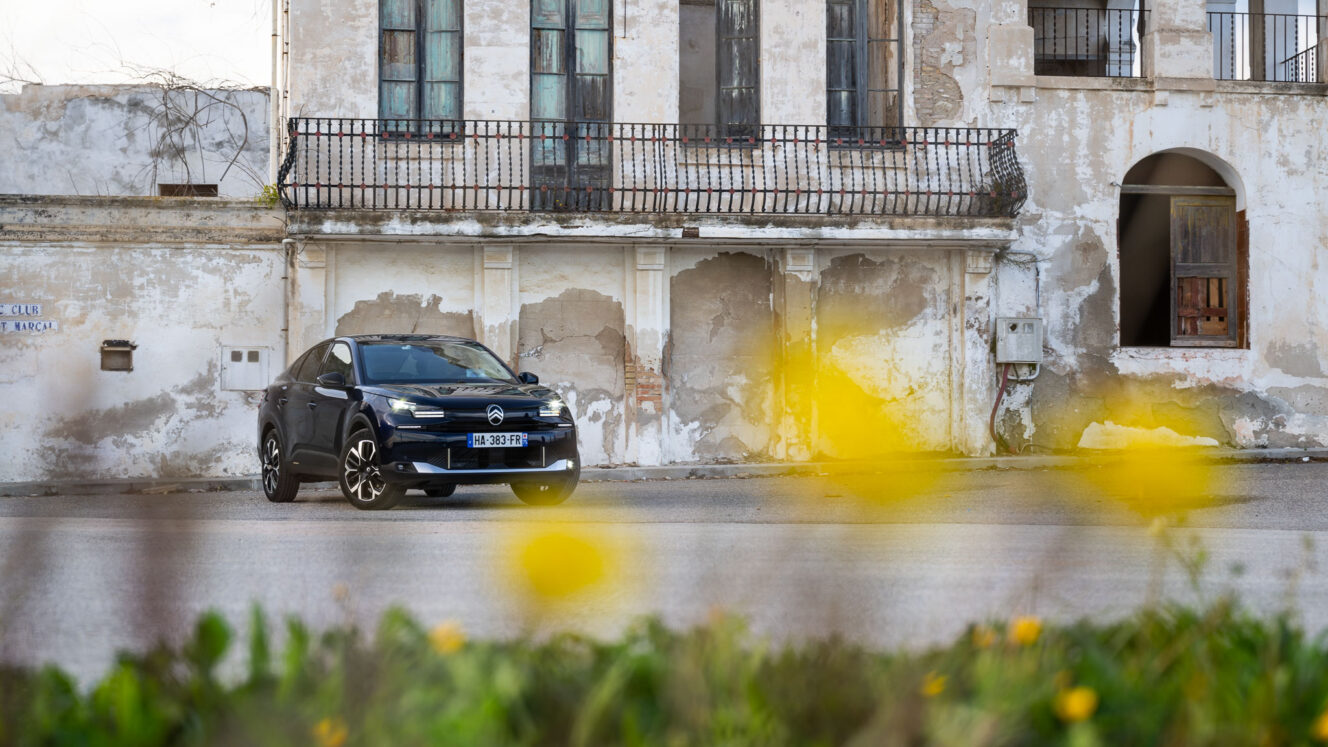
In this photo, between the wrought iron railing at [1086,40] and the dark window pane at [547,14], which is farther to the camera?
the wrought iron railing at [1086,40]

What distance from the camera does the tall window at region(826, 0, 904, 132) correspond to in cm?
2270

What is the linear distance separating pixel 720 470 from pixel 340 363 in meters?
7.01

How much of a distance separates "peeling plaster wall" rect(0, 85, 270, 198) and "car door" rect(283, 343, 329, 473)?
14.5 m

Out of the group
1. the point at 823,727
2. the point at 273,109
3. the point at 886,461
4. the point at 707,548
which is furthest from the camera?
the point at 273,109

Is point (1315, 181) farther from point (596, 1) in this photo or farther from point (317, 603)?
point (317, 603)

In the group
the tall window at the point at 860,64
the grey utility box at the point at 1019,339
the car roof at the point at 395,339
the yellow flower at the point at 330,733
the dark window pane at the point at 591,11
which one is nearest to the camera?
the yellow flower at the point at 330,733

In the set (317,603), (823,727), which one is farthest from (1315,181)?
(823,727)

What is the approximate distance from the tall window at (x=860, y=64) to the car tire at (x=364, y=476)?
1131 centimetres

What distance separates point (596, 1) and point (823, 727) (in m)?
20.5

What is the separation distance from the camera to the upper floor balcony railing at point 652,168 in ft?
69.8

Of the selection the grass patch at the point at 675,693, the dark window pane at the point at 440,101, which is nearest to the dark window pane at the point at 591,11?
the dark window pane at the point at 440,101

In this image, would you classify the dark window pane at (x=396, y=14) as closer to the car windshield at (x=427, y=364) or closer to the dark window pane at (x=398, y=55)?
the dark window pane at (x=398, y=55)

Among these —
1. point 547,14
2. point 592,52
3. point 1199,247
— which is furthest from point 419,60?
point 1199,247

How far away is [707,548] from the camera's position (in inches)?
363
